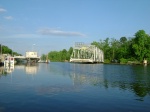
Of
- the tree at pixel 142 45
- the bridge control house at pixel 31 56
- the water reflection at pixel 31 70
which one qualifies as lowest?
the water reflection at pixel 31 70

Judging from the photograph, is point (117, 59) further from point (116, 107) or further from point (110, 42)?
point (116, 107)

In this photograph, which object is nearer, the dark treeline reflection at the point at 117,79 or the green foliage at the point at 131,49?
the dark treeline reflection at the point at 117,79

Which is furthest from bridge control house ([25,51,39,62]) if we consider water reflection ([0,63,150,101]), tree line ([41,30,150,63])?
water reflection ([0,63,150,101])

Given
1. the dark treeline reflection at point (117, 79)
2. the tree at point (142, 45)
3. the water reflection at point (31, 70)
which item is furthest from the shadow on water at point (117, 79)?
the tree at point (142, 45)

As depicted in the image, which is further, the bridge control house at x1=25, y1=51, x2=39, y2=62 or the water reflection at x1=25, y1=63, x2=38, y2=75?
the bridge control house at x1=25, y1=51, x2=39, y2=62

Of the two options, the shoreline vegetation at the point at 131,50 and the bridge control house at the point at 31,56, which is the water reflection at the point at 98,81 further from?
the bridge control house at the point at 31,56

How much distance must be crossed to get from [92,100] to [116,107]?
126 inches

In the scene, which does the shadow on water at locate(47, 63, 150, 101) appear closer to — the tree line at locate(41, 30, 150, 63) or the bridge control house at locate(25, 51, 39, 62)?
the tree line at locate(41, 30, 150, 63)

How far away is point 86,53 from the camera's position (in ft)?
566

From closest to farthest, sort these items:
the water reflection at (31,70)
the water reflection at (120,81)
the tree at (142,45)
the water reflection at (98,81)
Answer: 1. the water reflection at (98,81)
2. the water reflection at (120,81)
3. the water reflection at (31,70)
4. the tree at (142,45)

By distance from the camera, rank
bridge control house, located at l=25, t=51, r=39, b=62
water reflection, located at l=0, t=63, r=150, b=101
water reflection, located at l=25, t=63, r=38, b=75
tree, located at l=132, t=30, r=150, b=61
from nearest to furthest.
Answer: water reflection, located at l=0, t=63, r=150, b=101
water reflection, located at l=25, t=63, r=38, b=75
tree, located at l=132, t=30, r=150, b=61
bridge control house, located at l=25, t=51, r=39, b=62

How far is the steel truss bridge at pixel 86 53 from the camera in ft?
520

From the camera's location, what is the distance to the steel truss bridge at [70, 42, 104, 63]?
15850 cm

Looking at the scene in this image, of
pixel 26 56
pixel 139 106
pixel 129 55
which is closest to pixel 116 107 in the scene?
pixel 139 106
